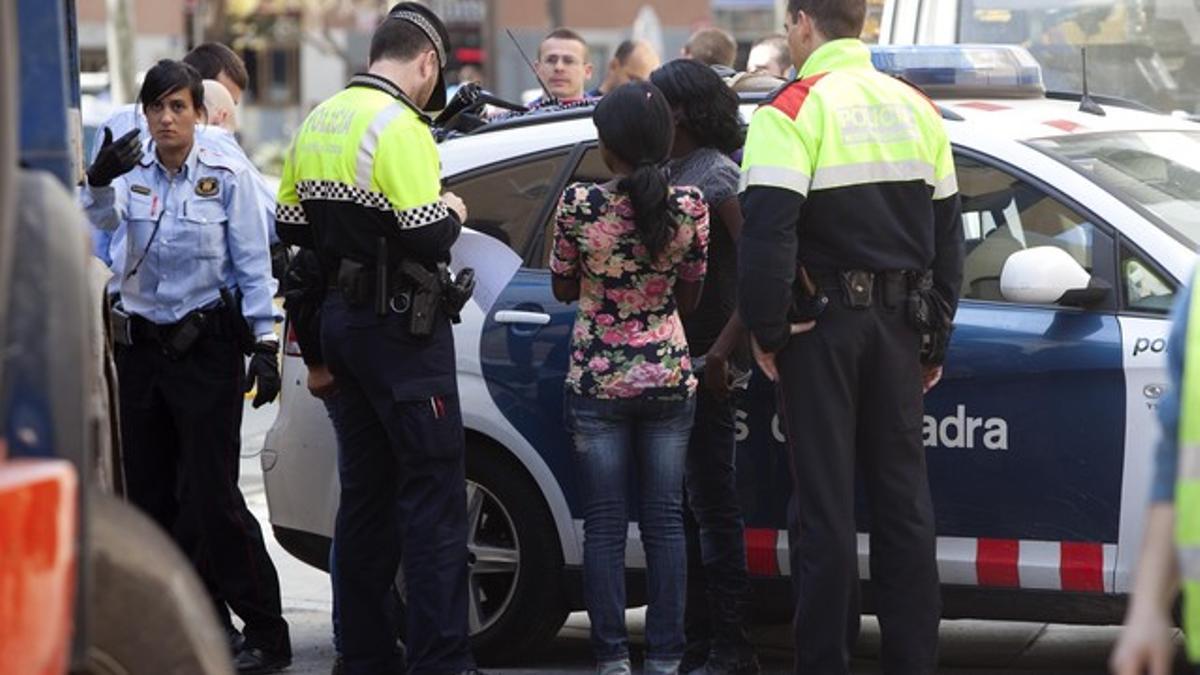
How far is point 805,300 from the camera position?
6191mm

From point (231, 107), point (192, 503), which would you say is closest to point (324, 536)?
point (192, 503)

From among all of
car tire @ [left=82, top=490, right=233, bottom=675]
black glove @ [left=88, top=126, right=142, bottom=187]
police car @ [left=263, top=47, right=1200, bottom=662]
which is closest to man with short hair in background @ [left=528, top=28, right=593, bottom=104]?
police car @ [left=263, top=47, right=1200, bottom=662]

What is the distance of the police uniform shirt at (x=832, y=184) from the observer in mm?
6051

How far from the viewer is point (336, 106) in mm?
6473

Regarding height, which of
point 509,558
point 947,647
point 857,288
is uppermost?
point 857,288

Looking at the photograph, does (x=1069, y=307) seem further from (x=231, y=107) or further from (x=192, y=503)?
(x=231, y=107)

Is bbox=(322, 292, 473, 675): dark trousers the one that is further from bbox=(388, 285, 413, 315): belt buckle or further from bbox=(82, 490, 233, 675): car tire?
bbox=(82, 490, 233, 675): car tire

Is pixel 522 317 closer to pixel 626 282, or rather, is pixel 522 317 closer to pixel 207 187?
pixel 626 282

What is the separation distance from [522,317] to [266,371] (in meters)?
0.78

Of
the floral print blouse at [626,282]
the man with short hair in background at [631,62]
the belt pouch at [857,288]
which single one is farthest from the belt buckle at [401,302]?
the man with short hair in background at [631,62]

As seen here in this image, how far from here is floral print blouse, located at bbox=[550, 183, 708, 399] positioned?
652cm

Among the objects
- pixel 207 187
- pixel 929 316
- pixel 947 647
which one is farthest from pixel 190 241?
pixel 947 647

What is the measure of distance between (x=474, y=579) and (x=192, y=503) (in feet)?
2.86

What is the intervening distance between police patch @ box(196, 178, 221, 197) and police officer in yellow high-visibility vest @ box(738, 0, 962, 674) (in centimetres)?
186
